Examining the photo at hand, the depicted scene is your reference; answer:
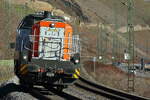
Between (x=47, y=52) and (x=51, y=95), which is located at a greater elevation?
(x=47, y=52)

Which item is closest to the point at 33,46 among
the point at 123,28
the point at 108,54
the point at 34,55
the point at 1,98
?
the point at 34,55

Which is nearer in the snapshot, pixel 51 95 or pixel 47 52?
pixel 47 52

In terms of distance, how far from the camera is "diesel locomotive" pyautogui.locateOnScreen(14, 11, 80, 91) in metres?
16.8

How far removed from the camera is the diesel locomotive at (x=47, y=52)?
1680 cm

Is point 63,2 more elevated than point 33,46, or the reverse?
point 63,2

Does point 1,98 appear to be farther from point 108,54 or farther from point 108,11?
point 108,11

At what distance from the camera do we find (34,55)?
17.7 metres

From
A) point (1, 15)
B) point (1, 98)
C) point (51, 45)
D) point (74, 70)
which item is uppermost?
point (1, 15)

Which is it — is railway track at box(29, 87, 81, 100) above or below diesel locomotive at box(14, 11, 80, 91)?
below

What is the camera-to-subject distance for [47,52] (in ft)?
58.7

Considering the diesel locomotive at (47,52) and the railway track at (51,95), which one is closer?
the diesel locomotive at (47,52)

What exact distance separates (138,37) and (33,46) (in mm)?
143987

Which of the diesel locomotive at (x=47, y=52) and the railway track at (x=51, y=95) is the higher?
the diesel locomotive at (x=47, y=52)

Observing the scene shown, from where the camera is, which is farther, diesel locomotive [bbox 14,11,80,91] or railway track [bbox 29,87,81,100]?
railway track [bbox 29,87,81,100]
